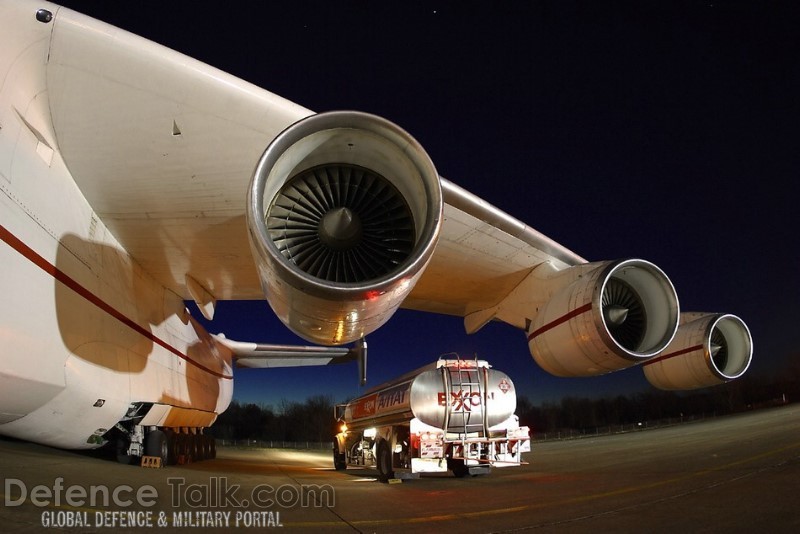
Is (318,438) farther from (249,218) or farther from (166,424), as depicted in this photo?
(249,218)

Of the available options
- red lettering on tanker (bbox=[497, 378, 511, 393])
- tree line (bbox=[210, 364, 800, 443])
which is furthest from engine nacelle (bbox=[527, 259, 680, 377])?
tree line (bbox=[210, 364, 800, 443])

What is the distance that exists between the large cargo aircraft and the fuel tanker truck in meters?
2.37

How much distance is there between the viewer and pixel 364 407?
12422mm

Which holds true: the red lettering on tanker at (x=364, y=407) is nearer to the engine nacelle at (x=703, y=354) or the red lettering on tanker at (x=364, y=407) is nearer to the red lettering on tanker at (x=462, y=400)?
the red lettering on tanker at (x=462, y=400)

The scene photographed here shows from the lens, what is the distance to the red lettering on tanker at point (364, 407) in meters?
11.7

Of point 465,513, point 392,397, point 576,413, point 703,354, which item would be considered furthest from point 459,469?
point 576,413

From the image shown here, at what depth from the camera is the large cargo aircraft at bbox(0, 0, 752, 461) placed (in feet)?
15.3

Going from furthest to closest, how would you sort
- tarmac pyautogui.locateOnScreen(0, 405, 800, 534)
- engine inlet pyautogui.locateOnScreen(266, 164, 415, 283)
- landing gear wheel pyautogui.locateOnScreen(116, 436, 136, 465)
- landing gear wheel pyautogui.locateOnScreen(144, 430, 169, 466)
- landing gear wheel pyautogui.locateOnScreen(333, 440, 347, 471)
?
landing gear wheel pyautogui.locateOnScreen(333, 440, 347, 471), landing gear wheel pyautogui.locateOnScreen(144, 430, 169, 466), landing gear wheel pyautogui.locateOnScreen(116, 436, 136, 465), engine inlet pyautogui.locateOnScreen(266, 164, 415, 283), tarmac pyautogui.locateOnScreen(0, 405, 800, 534)

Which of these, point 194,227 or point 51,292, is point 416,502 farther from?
point 51,292

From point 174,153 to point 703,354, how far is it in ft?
26.1

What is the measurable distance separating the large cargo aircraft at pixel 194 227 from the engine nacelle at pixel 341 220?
2 centimetres

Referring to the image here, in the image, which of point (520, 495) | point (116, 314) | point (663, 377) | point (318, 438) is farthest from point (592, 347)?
point (318, 438)

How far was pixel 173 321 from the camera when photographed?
976 centimetres

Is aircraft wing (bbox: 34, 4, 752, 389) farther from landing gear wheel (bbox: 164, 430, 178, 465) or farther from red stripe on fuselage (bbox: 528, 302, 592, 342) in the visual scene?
landing gear wheel (bbox: 164, 430, 178, 465)
